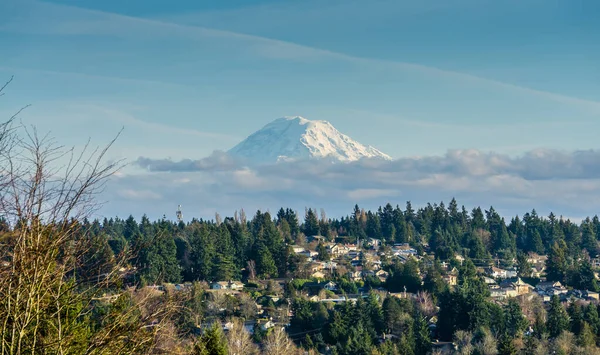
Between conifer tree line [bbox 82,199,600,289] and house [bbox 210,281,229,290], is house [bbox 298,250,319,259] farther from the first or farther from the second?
house [bbox 210,281,229,290]

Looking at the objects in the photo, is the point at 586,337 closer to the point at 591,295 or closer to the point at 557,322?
the point at 557,322

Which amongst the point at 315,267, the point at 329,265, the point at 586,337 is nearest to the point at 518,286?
the point at 329,265

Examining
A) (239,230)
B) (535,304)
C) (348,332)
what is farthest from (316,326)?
(239,230)

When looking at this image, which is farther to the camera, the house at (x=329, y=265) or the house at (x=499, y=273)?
the house at (x=499, y=273)

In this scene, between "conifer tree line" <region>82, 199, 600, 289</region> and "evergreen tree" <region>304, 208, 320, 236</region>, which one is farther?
"evergreen tree" <region>304, 208, 320, 236</region>

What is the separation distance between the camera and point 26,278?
7.14 metres

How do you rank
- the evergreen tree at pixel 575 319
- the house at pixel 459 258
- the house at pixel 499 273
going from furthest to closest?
the house at pixel 459 258 < the house at pixel 499 273 < the evergreen tree at pixel 575 319

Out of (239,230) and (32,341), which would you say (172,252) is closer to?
(239,230)

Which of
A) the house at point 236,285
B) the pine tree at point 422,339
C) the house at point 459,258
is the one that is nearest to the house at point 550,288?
the house at point 459,258

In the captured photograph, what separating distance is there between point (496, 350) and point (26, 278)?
3385cm

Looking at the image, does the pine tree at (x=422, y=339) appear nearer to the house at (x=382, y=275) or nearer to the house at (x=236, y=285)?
the house at (x=236, y=285)

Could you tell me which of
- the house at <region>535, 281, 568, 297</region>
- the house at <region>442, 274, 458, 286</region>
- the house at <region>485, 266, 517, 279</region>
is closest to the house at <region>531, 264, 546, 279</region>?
the house at <region>485, 266, 517, 279</region>

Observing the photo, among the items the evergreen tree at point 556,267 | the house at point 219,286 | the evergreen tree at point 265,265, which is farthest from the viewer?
the evergreen tree at point 556,267

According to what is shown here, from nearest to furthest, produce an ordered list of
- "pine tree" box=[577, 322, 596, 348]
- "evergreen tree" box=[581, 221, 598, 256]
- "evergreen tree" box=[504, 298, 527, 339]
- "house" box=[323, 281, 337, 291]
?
"pine tree" box=[577, 322, 596, 348], "evergreen tree" box=[504, 298, 527, 339], "house" box=[323, 281, 337, 291], "evergreen tree" box=[581, 221, 598, 256]
